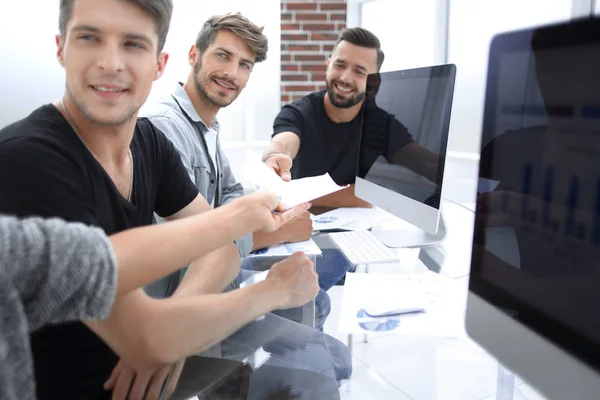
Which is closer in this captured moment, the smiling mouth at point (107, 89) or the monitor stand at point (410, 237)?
the smiling mouth at point (107, 89)

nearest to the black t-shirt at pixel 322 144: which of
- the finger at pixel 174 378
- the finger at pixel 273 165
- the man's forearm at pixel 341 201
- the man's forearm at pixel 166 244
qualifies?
the man's forearm at pixel 341 201

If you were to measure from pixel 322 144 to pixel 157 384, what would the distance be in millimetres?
1753

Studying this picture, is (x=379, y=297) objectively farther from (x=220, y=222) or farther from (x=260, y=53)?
(x=260, y=53)

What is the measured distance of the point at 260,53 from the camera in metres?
2.04

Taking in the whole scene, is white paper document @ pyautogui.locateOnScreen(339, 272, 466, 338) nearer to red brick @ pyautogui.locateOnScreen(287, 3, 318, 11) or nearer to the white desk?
the white desk

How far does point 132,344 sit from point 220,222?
0.88 ft

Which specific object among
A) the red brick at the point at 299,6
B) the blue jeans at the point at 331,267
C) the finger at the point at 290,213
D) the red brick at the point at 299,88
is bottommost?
the blue jeans at the point at 331,267

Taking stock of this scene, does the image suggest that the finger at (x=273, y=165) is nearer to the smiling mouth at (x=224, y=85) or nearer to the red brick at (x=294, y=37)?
the smiling mouth at (x=224, y=85)

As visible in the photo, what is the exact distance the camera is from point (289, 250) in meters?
1.51

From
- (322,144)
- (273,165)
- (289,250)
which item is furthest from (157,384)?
(322,144)

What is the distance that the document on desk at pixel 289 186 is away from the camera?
41.9 inches

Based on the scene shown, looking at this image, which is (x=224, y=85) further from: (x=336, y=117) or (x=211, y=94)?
(x=336, y=117)

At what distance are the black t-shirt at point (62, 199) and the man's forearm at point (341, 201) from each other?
1.13 metres

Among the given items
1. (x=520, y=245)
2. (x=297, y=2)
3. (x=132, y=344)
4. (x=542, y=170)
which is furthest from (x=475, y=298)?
(x=297, y=2)
